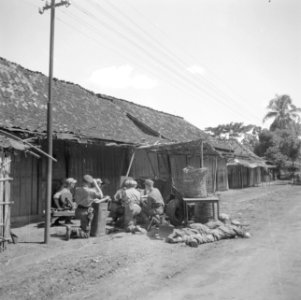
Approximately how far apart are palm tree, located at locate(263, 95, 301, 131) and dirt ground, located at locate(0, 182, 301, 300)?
129ft

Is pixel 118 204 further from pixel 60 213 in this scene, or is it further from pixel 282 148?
pixel 282 148

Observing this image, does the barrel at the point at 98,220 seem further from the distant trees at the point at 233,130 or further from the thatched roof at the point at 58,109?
the distant trees at the point at 233,130

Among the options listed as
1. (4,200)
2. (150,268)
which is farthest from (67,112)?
(150,268)

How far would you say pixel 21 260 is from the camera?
6734 mm

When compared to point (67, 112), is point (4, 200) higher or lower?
lower

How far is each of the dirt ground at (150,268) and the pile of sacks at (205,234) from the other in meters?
0.20

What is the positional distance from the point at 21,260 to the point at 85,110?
29.1ft

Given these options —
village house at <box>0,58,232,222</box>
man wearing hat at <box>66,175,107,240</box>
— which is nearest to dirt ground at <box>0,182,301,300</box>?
man wearing hat at <box>66,175,107,240</box>

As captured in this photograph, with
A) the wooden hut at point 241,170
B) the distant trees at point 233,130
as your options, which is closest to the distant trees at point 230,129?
the distant trees at point 233,130

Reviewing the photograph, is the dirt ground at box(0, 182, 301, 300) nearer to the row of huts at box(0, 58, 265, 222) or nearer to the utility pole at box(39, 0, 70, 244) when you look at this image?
the utility pole at box(39, 0, 70, 244)

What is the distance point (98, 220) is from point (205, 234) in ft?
8.91

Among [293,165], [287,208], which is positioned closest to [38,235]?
[287,208]

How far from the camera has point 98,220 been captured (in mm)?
8836

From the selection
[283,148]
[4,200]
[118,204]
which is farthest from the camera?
[283,148]
